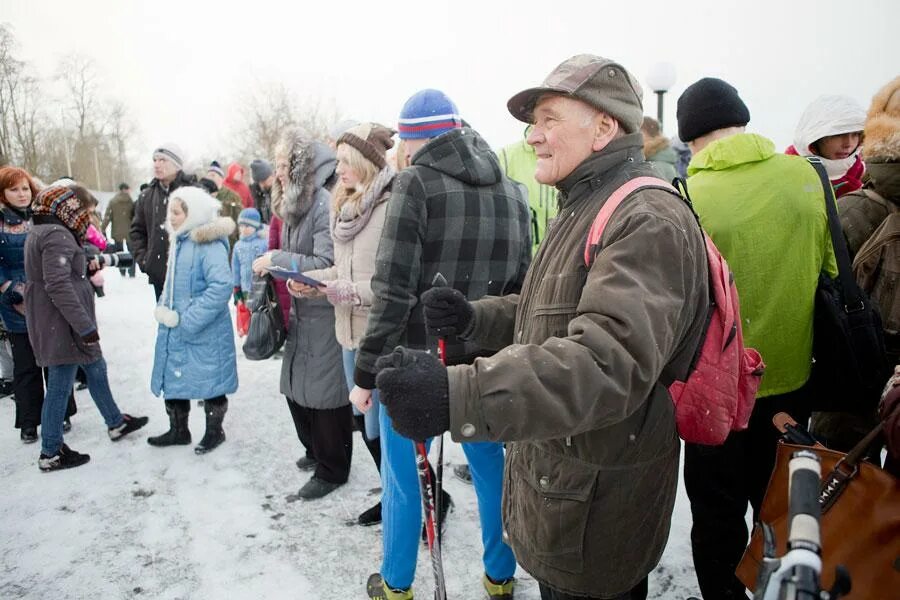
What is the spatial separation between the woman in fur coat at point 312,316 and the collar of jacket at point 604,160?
2388mm

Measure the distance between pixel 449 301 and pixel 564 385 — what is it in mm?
803

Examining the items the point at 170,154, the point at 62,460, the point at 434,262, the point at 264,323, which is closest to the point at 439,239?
the point at 434,262

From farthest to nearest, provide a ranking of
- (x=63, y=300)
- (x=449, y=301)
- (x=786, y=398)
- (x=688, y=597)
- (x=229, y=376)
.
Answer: (x=229, y=376)
(x=63, y=300)
(x=688, y=597)
(x=786, y=398)
(x=449, y=301)

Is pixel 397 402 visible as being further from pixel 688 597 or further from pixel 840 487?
pixel 688 597

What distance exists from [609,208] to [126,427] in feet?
15.8

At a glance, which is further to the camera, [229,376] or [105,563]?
[229,376]

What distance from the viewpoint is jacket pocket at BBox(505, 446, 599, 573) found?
1.56 m

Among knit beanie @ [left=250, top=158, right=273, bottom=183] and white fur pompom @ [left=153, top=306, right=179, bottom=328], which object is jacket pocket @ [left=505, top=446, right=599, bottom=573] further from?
knit beanie @ [left=250, top=158, right=273, bottom=183]

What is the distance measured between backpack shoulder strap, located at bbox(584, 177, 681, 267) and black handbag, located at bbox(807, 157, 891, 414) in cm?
133

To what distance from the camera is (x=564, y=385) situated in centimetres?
114

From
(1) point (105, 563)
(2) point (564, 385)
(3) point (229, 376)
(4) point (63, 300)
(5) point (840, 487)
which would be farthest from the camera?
(3) point (229, 376)

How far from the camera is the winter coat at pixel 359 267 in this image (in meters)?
3.20

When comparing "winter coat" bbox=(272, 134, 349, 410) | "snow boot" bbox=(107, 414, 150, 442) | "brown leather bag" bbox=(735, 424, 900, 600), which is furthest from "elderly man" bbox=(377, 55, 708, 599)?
"snow boot" bbox=(107, 414, 150, 442)

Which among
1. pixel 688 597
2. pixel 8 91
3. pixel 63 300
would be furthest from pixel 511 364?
pixel 8 91
